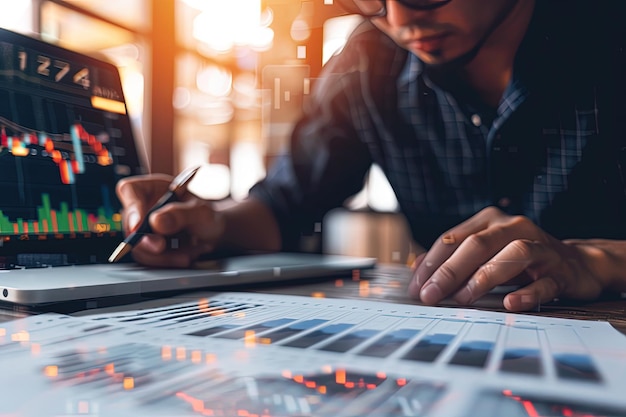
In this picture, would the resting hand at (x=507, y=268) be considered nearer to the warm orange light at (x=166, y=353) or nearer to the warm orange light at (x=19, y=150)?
the warm orange light at (x=166, y=353)

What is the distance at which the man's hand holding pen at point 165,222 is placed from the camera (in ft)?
1.76

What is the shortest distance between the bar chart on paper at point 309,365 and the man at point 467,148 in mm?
131

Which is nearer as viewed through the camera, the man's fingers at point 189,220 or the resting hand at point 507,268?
the resting hand at point 507,268

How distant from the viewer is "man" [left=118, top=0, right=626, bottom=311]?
50 cm

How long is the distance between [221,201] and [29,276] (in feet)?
1.70

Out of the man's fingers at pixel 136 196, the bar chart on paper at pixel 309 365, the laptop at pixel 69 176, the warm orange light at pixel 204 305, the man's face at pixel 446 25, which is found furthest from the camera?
the man's face at pixel 446 25

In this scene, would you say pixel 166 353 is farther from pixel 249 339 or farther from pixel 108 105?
pixel 108 105

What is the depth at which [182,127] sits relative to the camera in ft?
3.41

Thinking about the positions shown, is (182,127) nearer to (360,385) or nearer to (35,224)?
(35,224)

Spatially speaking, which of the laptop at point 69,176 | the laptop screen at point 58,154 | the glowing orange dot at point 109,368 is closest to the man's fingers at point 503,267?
the laptop at point 69,176

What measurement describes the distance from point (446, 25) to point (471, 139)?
20 cm

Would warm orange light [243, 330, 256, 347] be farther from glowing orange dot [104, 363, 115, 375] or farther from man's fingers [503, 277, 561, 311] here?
man's fingers [503, 277, 561, 311]

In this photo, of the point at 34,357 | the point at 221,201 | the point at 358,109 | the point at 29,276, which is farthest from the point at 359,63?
the point at 34,357

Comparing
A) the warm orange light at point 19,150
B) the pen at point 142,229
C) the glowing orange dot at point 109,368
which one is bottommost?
the glowing orange dot at point 109,368
